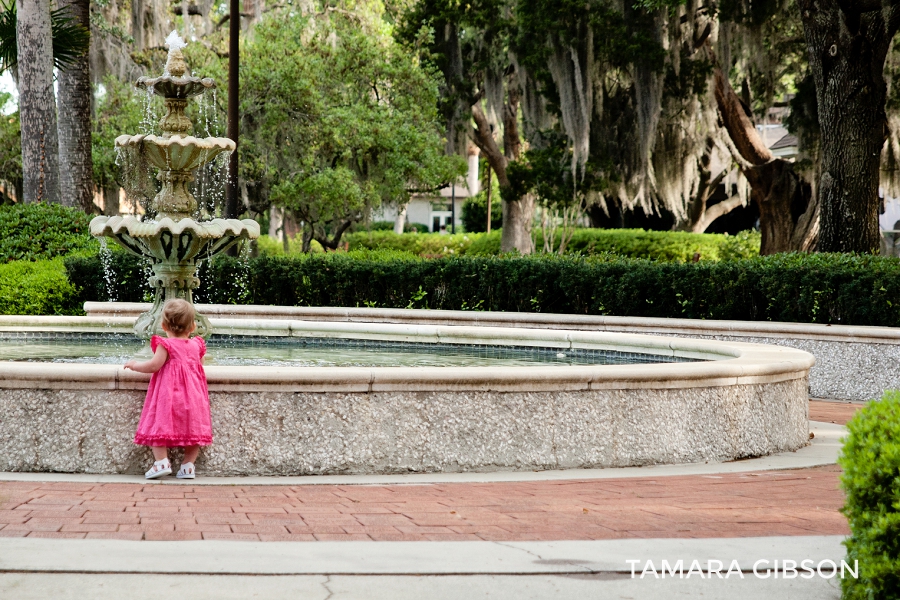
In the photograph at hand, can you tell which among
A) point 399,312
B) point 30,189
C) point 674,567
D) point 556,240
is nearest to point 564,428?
point 674,567

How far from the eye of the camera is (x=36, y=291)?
14.0 meters

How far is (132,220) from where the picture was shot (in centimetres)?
848

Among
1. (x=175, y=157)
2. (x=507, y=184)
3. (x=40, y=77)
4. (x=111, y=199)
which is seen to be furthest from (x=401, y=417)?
(x=111, y=199)

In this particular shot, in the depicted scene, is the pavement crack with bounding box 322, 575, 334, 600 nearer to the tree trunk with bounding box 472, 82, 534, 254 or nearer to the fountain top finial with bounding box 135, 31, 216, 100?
the fountain top finial with bounding box 135, 31, 216, 100

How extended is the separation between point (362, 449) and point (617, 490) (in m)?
1.66

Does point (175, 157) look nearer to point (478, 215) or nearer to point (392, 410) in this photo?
point (392, 410)

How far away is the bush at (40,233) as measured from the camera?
1571 centimetres

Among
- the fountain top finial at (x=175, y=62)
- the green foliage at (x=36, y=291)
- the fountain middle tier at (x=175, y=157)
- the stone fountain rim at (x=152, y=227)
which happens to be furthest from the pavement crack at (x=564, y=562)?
the green foliage at (x=36, y=291)

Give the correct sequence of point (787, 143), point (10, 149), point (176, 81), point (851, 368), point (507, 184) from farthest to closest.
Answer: point (787, 143) < point (10, 149) < point (507, 184) < point (851, 368) < point (176, 81)

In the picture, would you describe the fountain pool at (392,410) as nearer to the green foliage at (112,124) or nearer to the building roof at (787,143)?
the green foliage at (112,124)

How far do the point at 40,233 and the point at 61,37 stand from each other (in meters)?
4.21

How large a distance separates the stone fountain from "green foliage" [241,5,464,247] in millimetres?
12889

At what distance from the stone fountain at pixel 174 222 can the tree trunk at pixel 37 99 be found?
10.1 metres

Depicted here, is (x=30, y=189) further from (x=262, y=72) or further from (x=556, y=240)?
(x=556, y=240)
